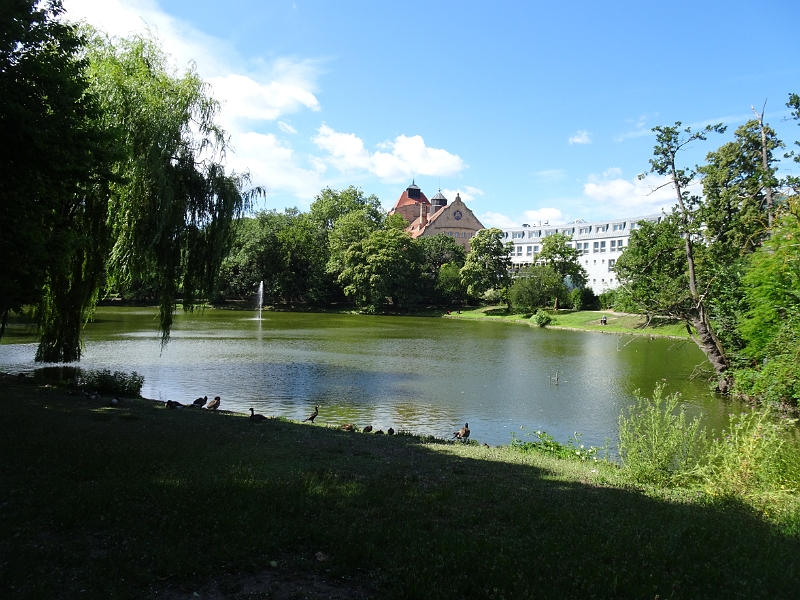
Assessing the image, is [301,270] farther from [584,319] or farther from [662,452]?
[662,452]

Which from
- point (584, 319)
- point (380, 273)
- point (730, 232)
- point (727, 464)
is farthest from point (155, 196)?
point (380, 273)

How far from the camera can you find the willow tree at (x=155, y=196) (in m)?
15.2

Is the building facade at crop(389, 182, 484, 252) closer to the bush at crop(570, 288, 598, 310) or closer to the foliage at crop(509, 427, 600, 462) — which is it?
the bush at crop(570, 288, 598, 310)

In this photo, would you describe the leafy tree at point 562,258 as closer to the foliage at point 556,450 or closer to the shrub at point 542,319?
the shrub at point 542,319

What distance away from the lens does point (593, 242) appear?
9100 cm

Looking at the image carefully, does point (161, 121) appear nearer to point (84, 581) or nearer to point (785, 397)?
point (84, 581)

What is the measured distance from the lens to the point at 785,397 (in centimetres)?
1742

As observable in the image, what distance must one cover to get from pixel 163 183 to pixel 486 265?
61997mm

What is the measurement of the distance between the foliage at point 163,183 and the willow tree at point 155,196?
0.03 metres

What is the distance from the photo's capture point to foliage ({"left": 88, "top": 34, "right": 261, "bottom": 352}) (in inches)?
598

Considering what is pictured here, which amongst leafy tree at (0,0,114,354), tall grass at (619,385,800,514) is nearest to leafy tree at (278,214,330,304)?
leafy tree at (0,0,114,354)

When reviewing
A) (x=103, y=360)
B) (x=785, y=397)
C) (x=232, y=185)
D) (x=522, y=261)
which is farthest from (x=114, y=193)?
(x=522, y=261)

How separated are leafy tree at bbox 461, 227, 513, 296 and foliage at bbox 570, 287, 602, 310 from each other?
31.6 ft

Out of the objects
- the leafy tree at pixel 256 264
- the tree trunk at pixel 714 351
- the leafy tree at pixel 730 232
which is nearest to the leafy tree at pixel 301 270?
the leafy tree at pixel 256 264
